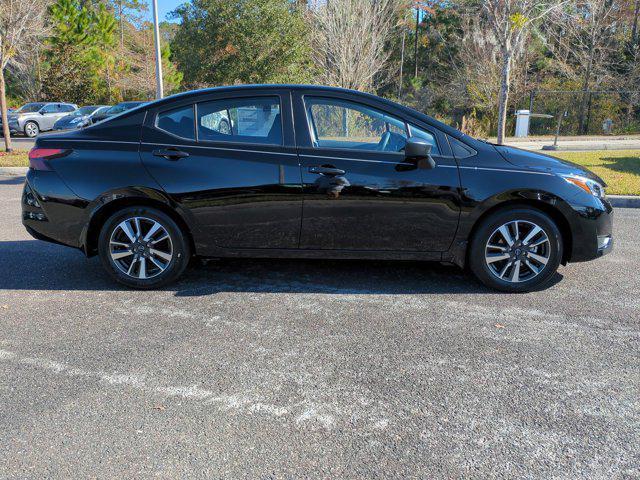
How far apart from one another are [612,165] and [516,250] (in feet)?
32.1

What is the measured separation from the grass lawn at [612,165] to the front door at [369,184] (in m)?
5.65

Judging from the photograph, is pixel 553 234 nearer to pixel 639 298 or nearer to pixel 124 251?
pixel 639 298

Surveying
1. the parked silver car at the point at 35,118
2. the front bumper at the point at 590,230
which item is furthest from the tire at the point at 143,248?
the parked silver car at the point at 35,118

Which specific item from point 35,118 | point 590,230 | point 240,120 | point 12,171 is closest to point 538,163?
point 590,230

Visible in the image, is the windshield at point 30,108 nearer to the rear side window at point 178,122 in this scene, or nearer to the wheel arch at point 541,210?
the rear side window at point 178,122

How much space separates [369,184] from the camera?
15.0ft

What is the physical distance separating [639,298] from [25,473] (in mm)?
4501

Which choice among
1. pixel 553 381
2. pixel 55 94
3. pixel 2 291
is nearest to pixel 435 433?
pixel 553 381

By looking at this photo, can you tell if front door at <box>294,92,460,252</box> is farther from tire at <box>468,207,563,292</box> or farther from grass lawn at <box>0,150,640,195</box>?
grass lawn at <box>0,150,640,195</box>

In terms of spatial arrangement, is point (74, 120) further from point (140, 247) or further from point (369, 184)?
point (369, 184)

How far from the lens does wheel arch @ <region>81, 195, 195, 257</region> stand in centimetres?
470

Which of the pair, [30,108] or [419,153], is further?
[30,108]

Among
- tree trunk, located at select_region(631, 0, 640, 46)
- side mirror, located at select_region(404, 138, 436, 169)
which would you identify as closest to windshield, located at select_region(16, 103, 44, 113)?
side mirror, located at select_region(404, 138, 436, 169)

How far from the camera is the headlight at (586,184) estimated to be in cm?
468
